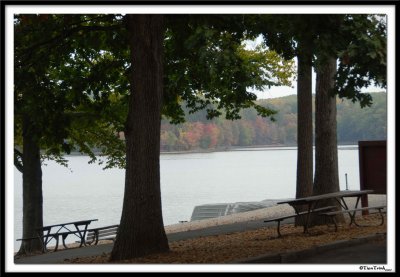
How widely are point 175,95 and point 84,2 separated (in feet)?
35.7

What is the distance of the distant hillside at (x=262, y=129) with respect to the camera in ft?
81.0

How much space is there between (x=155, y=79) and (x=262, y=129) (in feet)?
161

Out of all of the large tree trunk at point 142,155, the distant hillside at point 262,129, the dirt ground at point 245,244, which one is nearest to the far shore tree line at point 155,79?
the large tree trunk at point 142,155

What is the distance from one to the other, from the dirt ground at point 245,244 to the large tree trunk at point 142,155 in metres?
0.41

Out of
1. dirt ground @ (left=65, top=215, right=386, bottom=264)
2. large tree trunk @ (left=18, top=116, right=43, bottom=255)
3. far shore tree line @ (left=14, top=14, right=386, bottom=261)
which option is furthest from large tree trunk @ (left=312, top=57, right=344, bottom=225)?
large tree trunk @ (left=18, top=116, right=43, bottom=255)

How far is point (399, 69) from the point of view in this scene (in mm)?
10914

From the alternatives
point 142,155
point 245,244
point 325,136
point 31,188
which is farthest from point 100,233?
point 142,155

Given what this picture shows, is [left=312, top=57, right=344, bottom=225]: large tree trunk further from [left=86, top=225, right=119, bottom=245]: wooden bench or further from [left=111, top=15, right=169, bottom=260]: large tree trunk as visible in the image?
[left=86, top=225, right=119, bottom=245]: wooden bench

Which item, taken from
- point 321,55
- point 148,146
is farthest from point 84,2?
point 321,55

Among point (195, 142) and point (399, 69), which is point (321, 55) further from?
point (195, 142)

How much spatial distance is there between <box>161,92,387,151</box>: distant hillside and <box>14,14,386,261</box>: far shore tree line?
7.60 ft

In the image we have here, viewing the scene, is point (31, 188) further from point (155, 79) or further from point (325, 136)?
point (155, 79)

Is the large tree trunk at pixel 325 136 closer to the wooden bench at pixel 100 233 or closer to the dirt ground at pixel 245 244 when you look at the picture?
the dirt ground at pixel 245 244

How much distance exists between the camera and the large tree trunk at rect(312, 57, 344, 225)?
53.9ft
